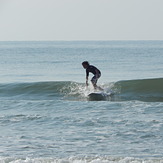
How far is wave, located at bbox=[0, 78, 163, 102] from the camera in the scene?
2022cm

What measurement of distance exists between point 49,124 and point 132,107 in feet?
11.9

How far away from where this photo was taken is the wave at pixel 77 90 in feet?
66.3

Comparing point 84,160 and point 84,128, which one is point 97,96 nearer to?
point 84,128

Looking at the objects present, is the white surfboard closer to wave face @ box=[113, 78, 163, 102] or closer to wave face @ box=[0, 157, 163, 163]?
wave face @ box=[113, 78, 163, 102]

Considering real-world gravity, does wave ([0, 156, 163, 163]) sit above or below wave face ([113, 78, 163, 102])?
below

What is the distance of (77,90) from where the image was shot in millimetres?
21578

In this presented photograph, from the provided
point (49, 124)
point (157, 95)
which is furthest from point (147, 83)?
point (49, 124)

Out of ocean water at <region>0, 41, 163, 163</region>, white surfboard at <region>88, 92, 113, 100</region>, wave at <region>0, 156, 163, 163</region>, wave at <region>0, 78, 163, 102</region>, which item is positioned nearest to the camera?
wave at <region>0, 156, 163, 163</region>

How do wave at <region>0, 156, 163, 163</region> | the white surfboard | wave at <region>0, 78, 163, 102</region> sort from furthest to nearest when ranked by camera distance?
wave at <region>0, 78, 163, 102</region> → the white surfboard → wave at <region>0, 156, 163, 163</region>

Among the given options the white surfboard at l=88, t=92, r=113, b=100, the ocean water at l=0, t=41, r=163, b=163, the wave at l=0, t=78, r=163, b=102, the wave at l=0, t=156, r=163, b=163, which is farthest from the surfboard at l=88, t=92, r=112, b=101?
the wave at l=0, t=156, r=163, b=163

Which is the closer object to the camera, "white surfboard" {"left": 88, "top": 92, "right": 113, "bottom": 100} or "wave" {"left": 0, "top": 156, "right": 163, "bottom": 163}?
"wave" {"left": 0, "top": 156, "right": 163, "bottom": 163}

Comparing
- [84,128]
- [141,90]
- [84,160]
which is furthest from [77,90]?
[84,160]

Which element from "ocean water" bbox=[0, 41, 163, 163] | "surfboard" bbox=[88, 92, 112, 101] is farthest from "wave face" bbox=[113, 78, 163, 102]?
"surfboard" bbox=[88, 92, 112, 101]

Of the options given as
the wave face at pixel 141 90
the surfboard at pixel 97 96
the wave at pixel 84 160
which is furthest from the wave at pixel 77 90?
the wave at pixel 84 160
